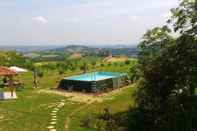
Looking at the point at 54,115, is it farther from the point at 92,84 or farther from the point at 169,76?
the point at 92,84

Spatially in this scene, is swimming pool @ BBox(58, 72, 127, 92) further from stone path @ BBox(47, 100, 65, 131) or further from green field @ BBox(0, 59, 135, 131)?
stone path @ BBox(47, 100, 65, 131)

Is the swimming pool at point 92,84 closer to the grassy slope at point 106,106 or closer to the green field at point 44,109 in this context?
the green field at point 44,109

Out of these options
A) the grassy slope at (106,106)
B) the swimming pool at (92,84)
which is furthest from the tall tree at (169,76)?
the swimming pool at (92,84)

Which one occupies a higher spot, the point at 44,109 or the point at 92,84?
the point at 92,84

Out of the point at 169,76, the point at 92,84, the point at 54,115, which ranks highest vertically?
the point at 169,76

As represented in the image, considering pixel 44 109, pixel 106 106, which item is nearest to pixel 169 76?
pixel 106 106

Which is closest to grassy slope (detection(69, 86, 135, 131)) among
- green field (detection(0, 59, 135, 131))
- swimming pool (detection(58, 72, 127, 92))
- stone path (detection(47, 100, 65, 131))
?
green field (detection(0, 59, 135, 131))

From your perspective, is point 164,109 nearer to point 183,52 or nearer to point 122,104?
point 183,52

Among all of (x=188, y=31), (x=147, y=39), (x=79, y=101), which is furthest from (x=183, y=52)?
(x=79, y=101)
